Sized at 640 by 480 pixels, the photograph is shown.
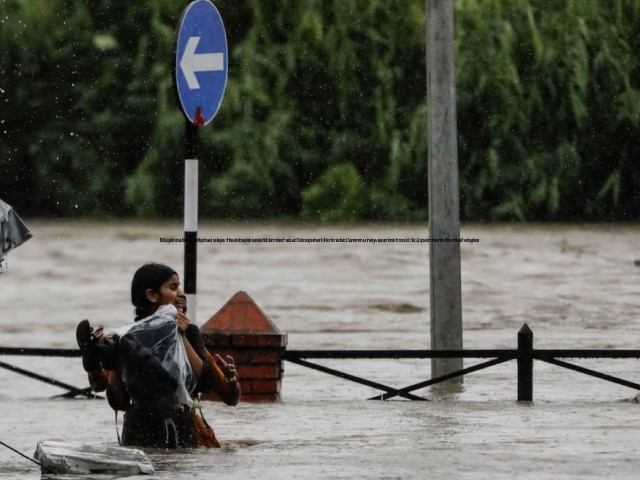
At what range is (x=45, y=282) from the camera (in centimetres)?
3422

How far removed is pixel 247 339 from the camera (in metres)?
12.9

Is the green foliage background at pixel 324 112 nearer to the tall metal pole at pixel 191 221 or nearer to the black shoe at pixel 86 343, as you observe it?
the tall metal pole at pixel 191 221

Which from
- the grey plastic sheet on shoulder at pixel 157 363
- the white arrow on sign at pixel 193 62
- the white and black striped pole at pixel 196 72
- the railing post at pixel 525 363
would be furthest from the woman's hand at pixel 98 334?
the railing post at pixel 525 363

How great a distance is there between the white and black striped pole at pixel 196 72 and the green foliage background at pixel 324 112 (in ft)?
86.2

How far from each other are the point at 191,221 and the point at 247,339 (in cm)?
210

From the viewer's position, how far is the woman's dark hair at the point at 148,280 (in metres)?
8.09

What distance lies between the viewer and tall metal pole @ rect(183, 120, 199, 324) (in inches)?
436

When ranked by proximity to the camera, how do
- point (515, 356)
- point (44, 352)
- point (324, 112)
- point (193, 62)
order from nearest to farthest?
point (193, 62) → point (515, 356) → point (44, 352) → point (324, 112)

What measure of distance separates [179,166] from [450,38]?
87.4 feet

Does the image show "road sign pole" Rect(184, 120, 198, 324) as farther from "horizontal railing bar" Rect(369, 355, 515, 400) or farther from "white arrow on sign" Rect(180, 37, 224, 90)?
"horizontal railing bar" Rect(369, 355, 515, 400)

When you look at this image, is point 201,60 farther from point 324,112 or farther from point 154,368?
point 324,112

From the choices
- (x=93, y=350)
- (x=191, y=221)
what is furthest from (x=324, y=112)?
(x=93, y=350)

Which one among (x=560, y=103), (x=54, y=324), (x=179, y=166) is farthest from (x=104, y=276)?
(x=560, y=103)

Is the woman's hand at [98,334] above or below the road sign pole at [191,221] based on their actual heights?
below
